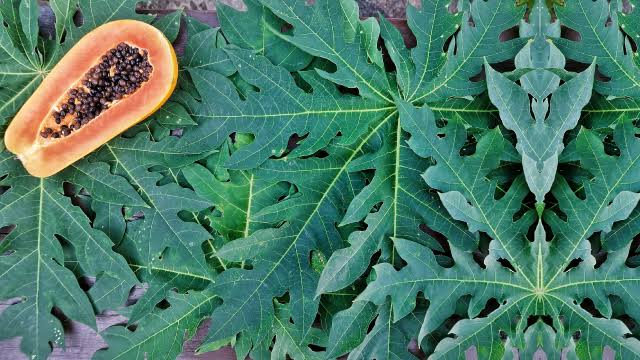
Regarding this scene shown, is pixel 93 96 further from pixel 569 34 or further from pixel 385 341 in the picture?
pixel 569 34

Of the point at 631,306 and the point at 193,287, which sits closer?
the point at 631,306

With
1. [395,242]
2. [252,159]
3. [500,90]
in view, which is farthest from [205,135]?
[500,90]

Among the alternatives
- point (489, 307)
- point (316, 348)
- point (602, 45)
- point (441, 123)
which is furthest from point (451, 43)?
point (316, 348)

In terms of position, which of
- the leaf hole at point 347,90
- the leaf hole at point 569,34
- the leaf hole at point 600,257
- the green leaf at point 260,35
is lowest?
the leaf hole at point 600,257

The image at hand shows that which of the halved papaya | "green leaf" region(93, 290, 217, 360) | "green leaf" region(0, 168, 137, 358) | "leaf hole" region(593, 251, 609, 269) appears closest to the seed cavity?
the halved papaya

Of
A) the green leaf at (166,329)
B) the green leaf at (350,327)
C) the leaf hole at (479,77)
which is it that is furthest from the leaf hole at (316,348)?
the leaf hole at (479,77)

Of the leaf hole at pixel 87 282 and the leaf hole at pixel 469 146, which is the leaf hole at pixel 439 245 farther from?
the leaf hole at pixel 87 282

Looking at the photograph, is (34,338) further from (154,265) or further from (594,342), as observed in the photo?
(594,342)

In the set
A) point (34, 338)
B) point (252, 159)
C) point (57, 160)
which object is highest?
point (252, 159)
